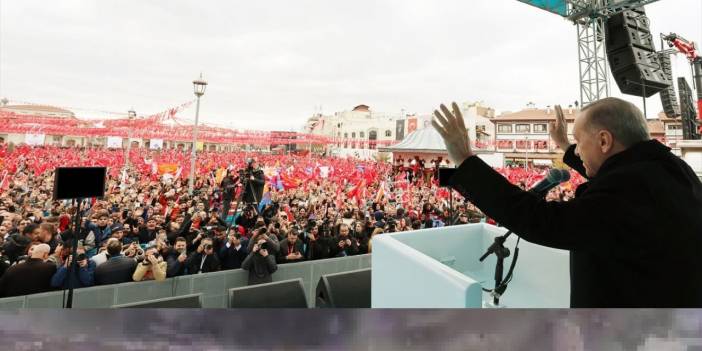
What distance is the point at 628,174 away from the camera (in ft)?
1.62

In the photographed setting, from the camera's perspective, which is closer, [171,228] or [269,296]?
[269,296]

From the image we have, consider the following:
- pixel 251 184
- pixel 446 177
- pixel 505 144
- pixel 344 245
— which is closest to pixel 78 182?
pixel 446 177

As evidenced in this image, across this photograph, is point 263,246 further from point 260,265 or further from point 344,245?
point 344,245

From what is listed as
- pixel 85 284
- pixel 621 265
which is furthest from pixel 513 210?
pixel 85 284

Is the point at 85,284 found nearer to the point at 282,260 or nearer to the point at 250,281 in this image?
the point at 250,281

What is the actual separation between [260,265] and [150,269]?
0.87 metres

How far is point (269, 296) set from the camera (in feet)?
7.30

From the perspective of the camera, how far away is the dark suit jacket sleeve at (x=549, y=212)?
1.56ft

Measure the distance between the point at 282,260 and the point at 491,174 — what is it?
122 inches

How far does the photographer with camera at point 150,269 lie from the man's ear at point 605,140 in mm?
2975

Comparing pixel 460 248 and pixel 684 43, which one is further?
pixel 684 43

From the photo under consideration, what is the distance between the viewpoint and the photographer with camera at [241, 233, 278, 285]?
3002 mm

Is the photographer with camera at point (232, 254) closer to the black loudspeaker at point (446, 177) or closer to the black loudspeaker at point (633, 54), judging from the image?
the black loudspeaker at point (446, 177)

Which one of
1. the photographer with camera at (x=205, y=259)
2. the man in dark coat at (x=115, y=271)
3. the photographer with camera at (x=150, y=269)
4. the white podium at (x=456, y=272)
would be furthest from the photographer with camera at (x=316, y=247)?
the white podium at (x=456, y=272)
